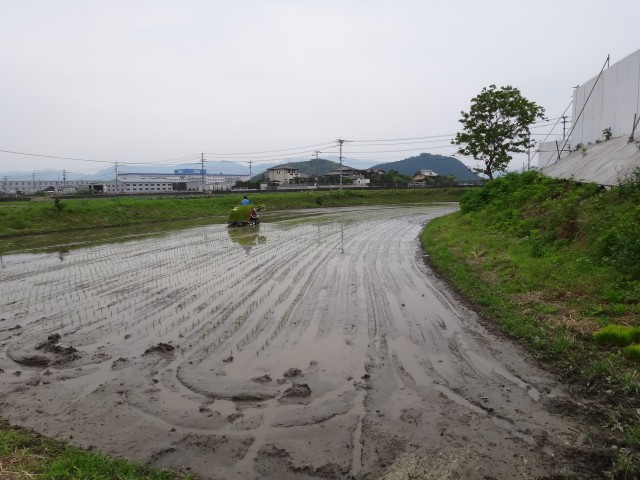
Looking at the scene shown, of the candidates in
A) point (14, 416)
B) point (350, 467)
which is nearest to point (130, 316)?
point (14, 416)

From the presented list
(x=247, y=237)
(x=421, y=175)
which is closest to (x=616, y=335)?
(x=247, y=237)

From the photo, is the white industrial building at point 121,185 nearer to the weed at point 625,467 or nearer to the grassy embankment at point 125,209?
the grassy embankment at point 125,209

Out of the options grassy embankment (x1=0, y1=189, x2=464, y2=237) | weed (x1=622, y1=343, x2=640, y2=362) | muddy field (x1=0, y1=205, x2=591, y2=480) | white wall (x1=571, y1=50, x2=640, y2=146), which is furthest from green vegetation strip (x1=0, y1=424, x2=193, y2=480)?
grassy embankment (x1=0, y1=189, x2=464, y2=237)

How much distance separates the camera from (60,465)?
3.85 meters

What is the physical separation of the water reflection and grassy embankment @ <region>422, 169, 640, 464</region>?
7.76 metres

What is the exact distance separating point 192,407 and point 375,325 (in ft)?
12.8

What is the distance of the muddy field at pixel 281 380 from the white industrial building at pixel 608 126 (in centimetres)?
796

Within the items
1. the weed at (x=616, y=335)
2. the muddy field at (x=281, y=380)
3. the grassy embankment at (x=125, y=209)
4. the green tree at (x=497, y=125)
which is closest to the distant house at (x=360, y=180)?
the grassy embankment at (x=125, y=209)

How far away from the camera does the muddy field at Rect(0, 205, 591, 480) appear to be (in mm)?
4211

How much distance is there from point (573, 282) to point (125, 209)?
101 ft

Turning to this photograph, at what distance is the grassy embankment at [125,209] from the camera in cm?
2570

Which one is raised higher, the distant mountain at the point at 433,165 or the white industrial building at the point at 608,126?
the distant mountain at the point at 433,165

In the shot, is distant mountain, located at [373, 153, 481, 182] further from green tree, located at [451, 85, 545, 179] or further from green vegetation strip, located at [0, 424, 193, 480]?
green vegetation strip, located at [0, 424, 193, 480]

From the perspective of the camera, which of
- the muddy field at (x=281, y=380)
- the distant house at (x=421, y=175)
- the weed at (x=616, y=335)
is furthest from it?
the distant house at (x=421, y=175)
